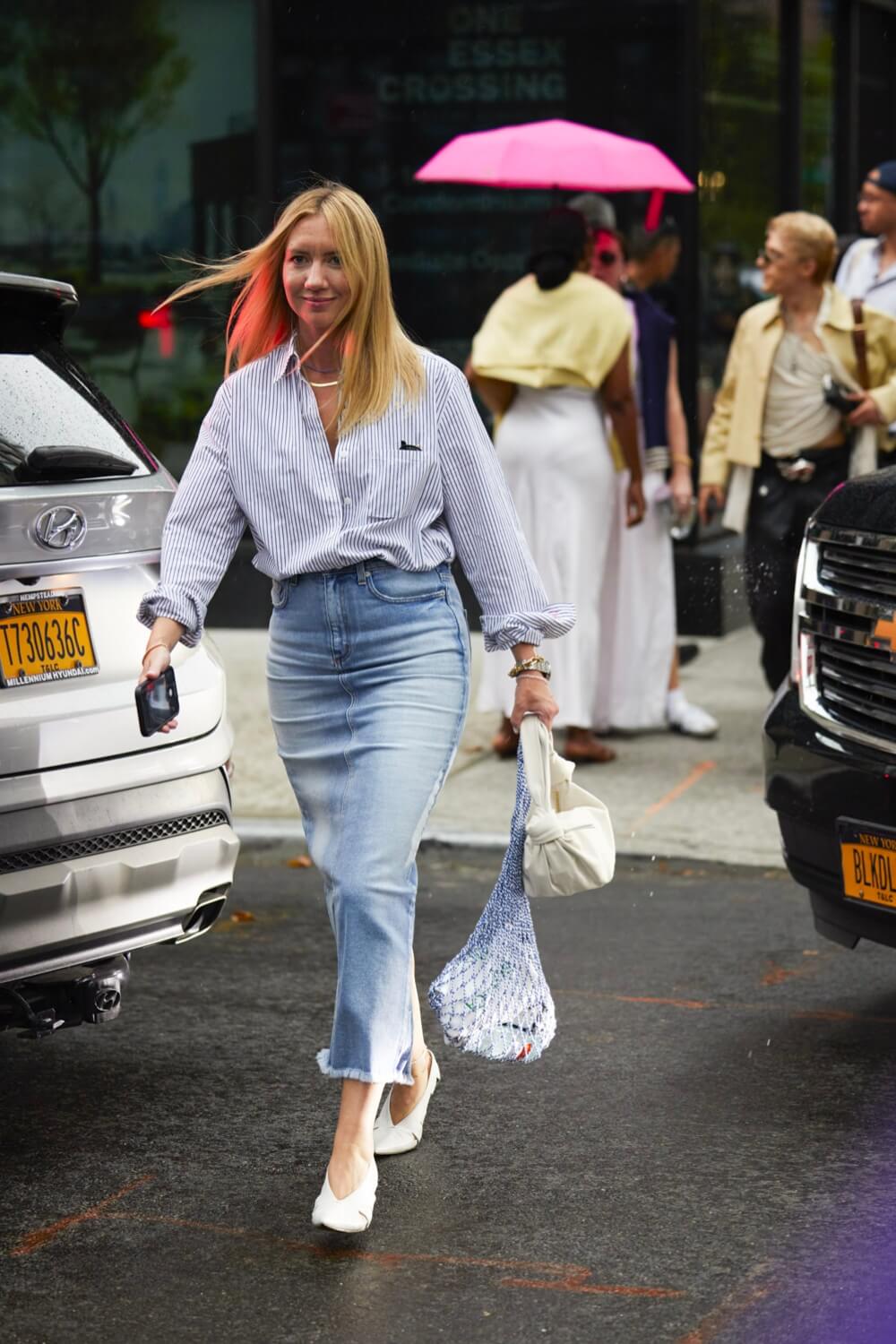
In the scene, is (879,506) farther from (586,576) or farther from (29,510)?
(586,576)

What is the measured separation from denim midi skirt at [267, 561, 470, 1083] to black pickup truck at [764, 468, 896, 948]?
1.13 m

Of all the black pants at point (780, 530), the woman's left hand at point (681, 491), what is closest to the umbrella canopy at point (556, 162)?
the woman's left hand at point (681, 491)

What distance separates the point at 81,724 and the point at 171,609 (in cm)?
39

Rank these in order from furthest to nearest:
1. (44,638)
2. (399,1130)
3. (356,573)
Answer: (399,1130)
(44,638)
(356,573)

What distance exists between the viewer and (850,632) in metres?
5.21

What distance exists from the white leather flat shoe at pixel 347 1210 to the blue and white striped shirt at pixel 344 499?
1114 mm

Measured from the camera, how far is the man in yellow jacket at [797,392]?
828 centimetres

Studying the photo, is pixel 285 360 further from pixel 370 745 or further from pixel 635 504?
pixel 635 504

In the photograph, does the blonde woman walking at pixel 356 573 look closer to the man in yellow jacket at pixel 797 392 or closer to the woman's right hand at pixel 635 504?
the man in yellow jacket at pixel 797 392

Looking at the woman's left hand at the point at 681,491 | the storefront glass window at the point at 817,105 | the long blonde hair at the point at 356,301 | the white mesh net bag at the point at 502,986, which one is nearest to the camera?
the long blonde hair at the point at 356,301

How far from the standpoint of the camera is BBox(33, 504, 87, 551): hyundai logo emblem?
456 centimetres

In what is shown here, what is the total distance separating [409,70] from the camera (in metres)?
12.2

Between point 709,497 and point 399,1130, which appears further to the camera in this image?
point 709,497

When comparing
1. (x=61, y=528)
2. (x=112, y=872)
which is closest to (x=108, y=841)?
(x=112, y=872)
